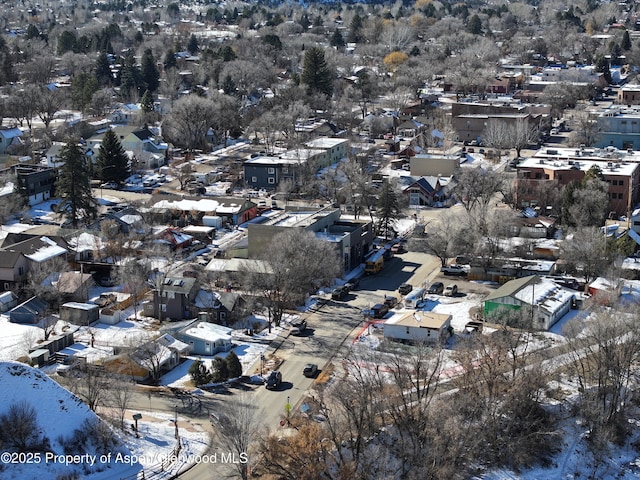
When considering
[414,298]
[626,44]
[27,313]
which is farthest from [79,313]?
[626,44]

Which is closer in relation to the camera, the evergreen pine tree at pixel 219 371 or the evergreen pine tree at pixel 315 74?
the evergreen pine tree at pixel 219 371

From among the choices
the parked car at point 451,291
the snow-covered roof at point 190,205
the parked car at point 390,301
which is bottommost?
the parked car at point 451,291

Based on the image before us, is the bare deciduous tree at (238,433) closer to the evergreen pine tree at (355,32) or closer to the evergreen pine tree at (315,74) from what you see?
the evergreen pine tree at (315,74)

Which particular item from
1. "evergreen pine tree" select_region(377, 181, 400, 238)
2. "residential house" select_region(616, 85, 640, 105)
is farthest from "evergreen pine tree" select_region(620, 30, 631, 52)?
"evergreen pine tree" select_region(377, 181, 400, 238)

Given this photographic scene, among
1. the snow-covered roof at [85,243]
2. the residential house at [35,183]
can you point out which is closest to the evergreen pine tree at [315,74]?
the residential house at [35,183]

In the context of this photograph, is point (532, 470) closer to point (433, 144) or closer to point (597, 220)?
point (597, 220)

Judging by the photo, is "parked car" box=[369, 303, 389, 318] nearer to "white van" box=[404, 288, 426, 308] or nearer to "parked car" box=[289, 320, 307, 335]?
"white van" box=[404, 288, 426, 308]

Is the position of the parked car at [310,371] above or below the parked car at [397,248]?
above

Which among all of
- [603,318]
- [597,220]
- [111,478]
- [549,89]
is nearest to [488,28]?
[549,89]
